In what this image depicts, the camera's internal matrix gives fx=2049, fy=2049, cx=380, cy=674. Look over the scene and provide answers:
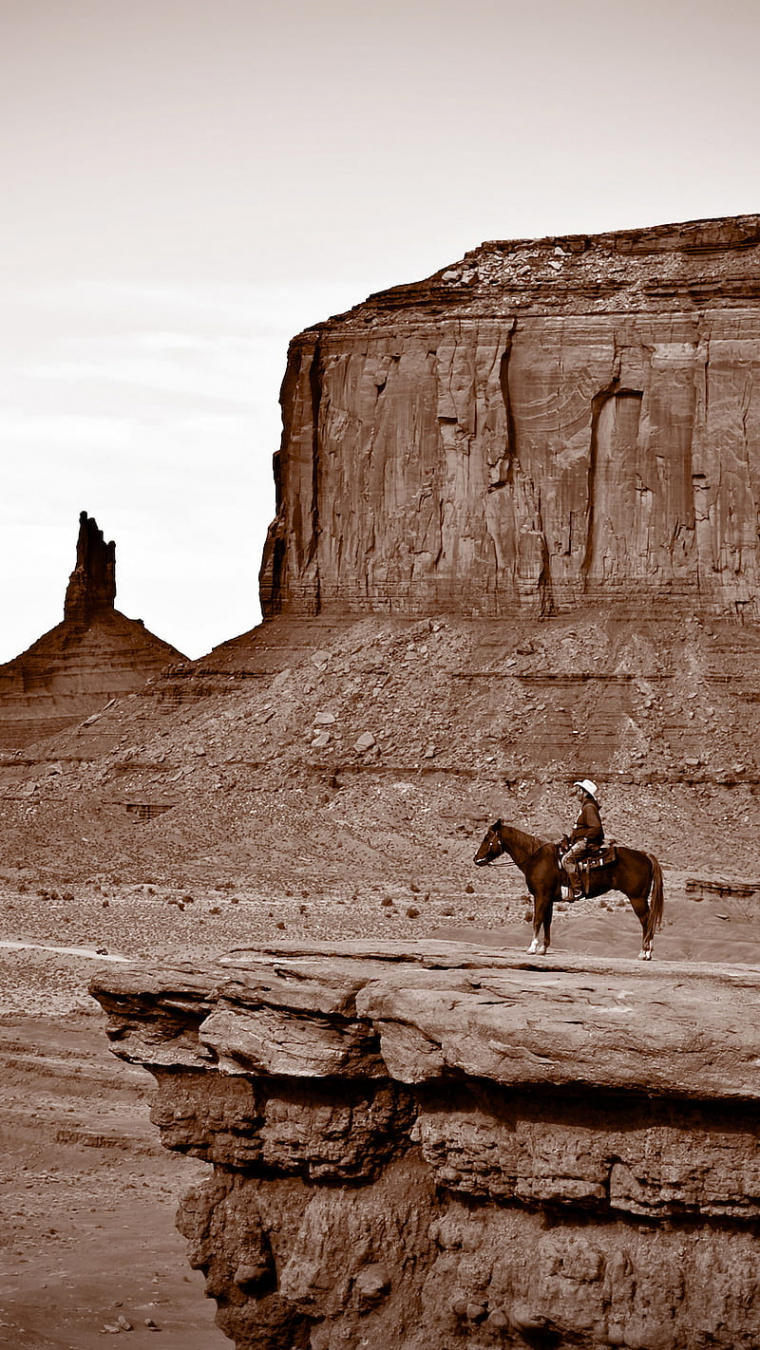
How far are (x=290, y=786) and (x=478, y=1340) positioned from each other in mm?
51878

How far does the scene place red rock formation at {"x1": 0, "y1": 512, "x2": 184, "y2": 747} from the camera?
105 metres

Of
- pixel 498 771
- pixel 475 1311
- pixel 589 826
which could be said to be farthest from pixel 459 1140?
pixel 498 771

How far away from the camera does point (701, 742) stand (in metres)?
66.0

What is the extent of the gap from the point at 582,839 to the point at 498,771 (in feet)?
143

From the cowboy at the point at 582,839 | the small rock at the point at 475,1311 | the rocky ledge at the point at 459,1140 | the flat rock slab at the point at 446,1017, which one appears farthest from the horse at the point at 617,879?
the small rock at the point at 475,1311

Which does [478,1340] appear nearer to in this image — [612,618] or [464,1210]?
[464,1210]

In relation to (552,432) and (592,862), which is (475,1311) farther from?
(552,432)

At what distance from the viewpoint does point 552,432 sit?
76.4m

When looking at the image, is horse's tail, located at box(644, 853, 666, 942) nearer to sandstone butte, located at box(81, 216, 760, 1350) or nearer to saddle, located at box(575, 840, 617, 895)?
saddle, located at box(575, 840, 617, 895)

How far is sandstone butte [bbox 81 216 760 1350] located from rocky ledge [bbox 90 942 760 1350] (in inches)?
1.0

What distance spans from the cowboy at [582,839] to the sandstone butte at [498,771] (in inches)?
186

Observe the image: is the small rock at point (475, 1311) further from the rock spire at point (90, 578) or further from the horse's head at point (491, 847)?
the rock spire at point (90, 578)

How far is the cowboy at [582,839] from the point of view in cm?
2184

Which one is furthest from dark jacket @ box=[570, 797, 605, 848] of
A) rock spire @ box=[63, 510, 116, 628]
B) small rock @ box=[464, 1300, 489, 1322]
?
rock spire @ box=[63, 510, 116, 628]
